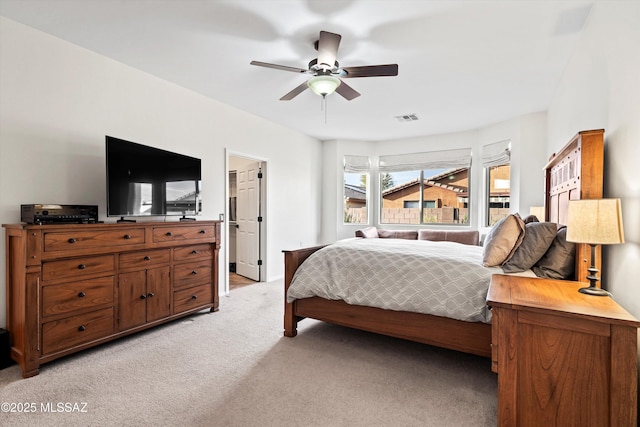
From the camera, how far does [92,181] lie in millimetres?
2922

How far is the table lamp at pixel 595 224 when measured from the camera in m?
1.47

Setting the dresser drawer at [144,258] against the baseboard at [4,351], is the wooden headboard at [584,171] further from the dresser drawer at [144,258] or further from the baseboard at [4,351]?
the baseboard at [4,351]

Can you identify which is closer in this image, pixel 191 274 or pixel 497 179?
pixel 191 274

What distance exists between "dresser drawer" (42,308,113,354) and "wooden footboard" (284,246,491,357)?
4.88 feet

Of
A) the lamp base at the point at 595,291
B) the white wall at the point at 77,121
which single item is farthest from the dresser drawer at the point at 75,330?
the lamp base at the point at 595,291

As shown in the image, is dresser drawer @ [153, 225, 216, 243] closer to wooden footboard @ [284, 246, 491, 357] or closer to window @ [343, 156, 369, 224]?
wooden footboard @ [284, 246, 491, 357]

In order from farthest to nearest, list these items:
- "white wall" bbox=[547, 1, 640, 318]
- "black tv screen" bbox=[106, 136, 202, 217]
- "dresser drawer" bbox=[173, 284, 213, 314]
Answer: "dresser drawer" bbox=[173, 284, 213, 314] < "black tv screen" bbox=[106, 136, 202, 217] < "white wall" bbox=[547, 1, 640, 318]

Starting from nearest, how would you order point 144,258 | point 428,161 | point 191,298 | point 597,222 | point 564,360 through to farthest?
point 564,360 < point 597,222 < point 144,258 < point 191,298 < point 428,161

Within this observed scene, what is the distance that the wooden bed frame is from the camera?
194cm

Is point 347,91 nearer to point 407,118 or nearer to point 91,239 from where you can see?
point 407,118

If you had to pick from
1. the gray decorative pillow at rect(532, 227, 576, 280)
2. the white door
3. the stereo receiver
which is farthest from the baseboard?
the gray decorative pillow at rect(532, 227, 576, 280)

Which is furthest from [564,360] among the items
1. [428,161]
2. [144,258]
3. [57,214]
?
[428,161]

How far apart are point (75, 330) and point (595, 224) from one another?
3396 millimetres

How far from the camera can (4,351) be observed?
227 centimetres
